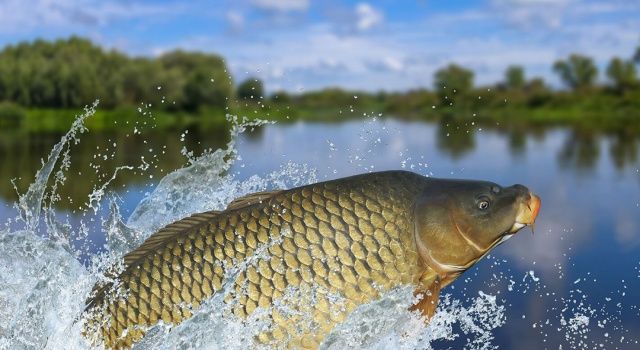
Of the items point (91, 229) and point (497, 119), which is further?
point (497, 119)

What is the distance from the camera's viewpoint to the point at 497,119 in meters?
61.2

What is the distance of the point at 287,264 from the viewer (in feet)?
9.41

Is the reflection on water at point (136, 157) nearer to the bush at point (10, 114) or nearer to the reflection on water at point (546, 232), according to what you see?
the reflection on water at point (546, 232)

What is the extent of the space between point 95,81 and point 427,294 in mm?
50670

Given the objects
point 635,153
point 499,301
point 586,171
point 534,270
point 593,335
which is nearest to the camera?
point 593,335

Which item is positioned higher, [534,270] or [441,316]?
[441,316]

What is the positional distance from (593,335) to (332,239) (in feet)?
9.86

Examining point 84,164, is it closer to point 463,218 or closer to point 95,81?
point 463,218

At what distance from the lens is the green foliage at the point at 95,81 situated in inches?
1939

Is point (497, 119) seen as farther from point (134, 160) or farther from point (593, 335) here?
point (593, 335)

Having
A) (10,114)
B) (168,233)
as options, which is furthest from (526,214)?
(10,114)

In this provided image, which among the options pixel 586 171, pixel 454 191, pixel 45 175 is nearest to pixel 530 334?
pixel 454 191

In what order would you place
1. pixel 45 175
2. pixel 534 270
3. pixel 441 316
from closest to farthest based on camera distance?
pixel 441 316 < pixel 45 175 < pixel 534 270

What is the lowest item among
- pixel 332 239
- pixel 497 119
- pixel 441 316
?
pixel 497 119
